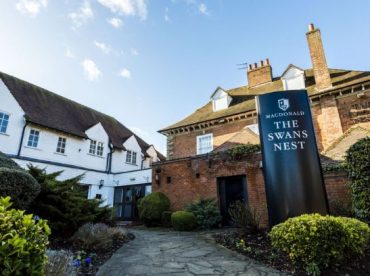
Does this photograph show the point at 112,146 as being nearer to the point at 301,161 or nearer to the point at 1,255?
the point at 301,161

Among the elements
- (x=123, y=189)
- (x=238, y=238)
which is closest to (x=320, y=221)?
(x=238, y=238)

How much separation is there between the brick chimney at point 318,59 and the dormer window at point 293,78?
1.12 meters

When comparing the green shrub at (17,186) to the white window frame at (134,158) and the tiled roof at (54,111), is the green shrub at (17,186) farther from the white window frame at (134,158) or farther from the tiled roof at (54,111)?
the white window frame at (134,158)

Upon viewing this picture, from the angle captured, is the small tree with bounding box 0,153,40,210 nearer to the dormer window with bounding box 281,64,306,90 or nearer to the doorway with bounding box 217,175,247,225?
the doorway with bounding box 217,175,247,225

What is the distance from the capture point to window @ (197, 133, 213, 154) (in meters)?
17.2

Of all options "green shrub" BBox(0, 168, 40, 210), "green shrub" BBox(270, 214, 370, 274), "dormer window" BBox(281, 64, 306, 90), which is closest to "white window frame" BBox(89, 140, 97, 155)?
"green shrub" BBox(0, 168, 40, 210)

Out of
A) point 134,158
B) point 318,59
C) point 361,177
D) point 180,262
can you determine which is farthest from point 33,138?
point 318,59

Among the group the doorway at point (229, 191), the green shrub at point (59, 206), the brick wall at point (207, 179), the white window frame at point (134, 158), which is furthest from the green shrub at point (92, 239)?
the white window frame at point (134, 158)

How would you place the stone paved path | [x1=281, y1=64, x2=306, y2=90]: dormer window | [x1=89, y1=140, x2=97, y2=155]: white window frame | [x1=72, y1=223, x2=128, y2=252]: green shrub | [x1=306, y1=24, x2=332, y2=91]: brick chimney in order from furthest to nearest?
[x1=89, y1=140, x2=97, y2=155]: white window frame
[x1=281, y1=64, x2=306, y2=90]: dormer window
[x1=306, y1=24, x2=332, y2=91]: brick chimney
[x1=72, y1=223, x2=128, y2=252]: green shrub
the stone paved path

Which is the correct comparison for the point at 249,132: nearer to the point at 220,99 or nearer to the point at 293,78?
the point at 220,99

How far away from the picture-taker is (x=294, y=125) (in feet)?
21.9

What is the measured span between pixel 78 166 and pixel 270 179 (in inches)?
593

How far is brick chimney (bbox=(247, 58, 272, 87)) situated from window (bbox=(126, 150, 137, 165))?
1242cm

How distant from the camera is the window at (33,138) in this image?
15.4 m
